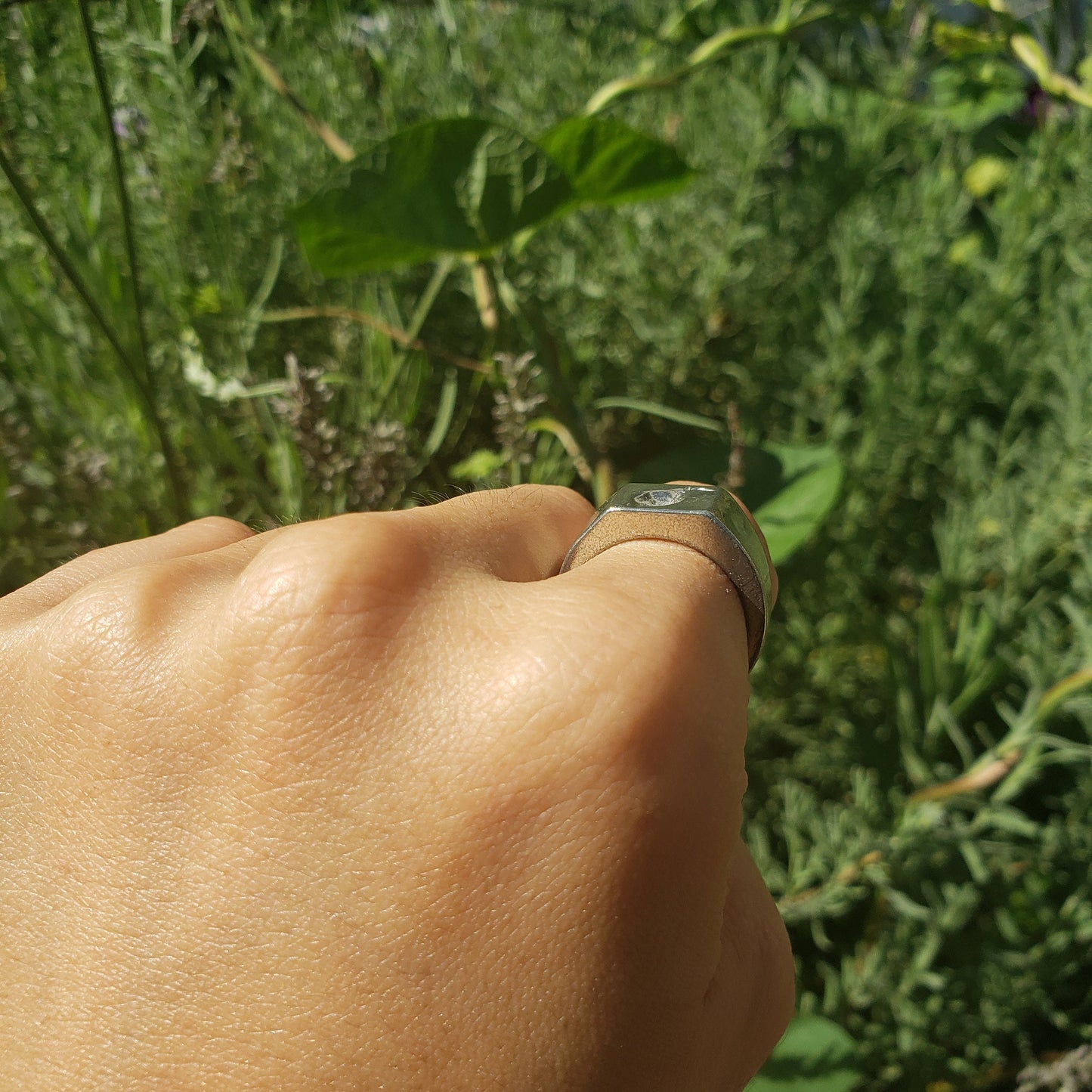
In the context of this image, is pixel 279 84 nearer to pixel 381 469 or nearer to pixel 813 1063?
pixel 381 469

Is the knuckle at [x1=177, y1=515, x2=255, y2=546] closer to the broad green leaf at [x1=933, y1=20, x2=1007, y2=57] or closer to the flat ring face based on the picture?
the flat ring face

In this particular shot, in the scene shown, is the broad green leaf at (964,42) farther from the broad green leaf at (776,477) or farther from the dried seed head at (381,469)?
the dried seed head at (381,469)

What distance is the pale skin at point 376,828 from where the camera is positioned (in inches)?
14.7

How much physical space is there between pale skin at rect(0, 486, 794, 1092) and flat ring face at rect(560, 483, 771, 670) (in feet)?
0.07

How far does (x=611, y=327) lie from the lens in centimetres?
135

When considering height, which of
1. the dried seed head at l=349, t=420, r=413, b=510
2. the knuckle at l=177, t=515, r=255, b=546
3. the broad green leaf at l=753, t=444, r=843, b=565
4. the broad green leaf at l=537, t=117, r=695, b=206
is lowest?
the broad green leaf at l=753, t=444, r=843, b=565

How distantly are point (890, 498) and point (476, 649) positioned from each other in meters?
1.02

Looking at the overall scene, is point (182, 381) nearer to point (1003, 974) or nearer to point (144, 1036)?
point (144, 1036)

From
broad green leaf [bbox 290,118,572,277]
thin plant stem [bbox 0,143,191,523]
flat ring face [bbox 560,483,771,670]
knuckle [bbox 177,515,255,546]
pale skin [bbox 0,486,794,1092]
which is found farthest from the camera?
broad green leaf [bbox 290,118,572,277]

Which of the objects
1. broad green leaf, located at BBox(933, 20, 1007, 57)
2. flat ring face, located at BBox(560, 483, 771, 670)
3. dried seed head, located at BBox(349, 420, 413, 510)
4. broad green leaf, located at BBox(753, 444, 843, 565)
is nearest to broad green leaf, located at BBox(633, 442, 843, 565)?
broad green leaf, located at BBox(753, 444, 843, 565)

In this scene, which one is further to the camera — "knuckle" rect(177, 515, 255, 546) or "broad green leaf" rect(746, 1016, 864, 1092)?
"broad green leaf" rect(746, 1016, 864, 1092)

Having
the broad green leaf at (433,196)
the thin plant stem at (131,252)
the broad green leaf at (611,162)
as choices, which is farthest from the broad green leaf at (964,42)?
the thin plant stem at (131,252)

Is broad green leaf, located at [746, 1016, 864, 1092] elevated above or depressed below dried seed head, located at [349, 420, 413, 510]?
below

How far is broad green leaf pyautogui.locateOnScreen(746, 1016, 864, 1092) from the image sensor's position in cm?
89
